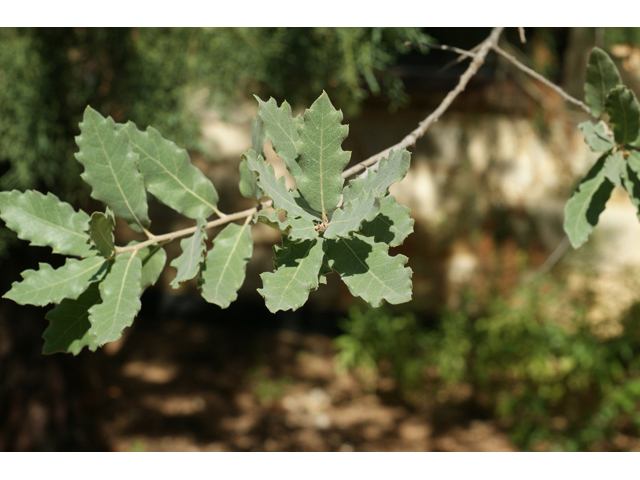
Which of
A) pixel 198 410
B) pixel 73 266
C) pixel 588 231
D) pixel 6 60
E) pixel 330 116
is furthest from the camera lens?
pixel 198 410

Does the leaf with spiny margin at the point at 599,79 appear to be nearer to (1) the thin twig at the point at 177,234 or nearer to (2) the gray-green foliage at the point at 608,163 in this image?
(2) the gray-green foliage at the point at 608,163

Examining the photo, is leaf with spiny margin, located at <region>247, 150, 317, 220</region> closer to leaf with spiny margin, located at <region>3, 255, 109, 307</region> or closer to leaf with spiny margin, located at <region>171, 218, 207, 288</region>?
leaf with spiny margin, located at <region>171, 218, 207, 288</region>

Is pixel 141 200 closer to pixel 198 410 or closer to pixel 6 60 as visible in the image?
pixel 6 60

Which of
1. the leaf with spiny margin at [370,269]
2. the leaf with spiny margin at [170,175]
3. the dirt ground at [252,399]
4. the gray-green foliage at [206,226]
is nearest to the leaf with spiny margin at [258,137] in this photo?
the gray-green foliage at [206,226]

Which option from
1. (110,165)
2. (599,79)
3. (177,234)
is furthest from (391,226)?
(599,79)

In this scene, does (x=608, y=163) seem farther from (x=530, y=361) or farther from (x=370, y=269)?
(x=530, y=361)

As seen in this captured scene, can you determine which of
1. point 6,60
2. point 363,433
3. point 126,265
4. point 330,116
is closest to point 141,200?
point 126,265

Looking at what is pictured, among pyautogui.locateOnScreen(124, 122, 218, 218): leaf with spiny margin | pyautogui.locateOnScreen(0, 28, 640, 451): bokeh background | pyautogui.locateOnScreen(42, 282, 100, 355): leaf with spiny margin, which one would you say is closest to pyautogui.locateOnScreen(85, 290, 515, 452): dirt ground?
pyautogui.locateOnScreen(0, 28, 640, 451): bokeh background
